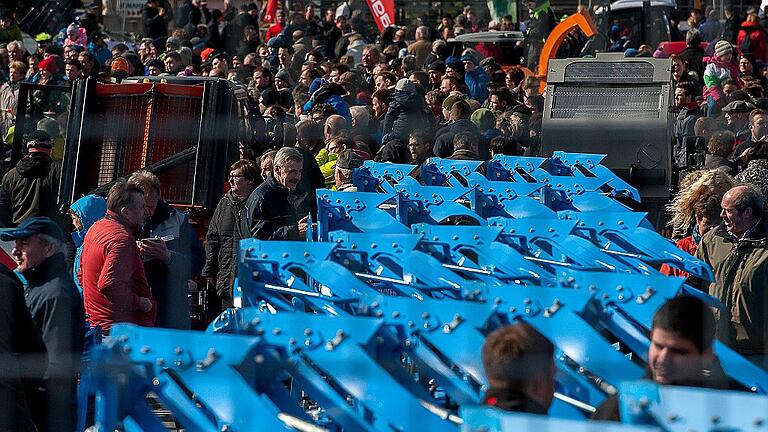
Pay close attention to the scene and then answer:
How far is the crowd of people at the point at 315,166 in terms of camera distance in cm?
345

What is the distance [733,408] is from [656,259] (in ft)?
6.67

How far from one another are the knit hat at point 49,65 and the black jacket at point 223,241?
13.8ft

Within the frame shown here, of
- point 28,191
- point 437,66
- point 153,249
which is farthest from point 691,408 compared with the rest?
point 437,66

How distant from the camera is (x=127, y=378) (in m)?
2.84

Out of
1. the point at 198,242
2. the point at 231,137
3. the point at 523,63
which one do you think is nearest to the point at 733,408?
the point at 198,242

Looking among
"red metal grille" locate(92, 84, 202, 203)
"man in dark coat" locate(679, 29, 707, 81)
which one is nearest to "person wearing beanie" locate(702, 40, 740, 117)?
"man in dark coat" locate(679, 29, 707, 81)

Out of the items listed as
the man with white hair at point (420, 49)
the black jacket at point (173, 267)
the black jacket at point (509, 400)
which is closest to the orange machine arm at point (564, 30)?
the man with white hair at point (420, 49)

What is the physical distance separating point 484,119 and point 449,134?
0.78 m

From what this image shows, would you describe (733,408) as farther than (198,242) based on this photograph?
No

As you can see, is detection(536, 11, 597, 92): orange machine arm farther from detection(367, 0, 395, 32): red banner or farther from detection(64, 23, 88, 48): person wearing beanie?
detection(64, 23, 88, 48): person wearing beanie

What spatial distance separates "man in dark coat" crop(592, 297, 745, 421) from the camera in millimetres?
2615

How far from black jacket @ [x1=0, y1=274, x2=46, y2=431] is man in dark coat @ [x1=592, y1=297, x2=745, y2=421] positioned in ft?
4.86

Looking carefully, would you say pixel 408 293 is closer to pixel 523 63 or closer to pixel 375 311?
pixel 375 311

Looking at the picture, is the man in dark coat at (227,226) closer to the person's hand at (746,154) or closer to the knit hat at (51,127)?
the knit hat at (51,127)
